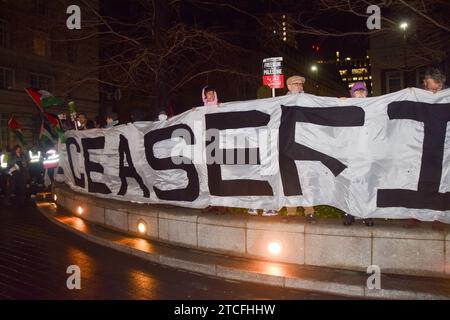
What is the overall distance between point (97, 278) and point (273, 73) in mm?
5286

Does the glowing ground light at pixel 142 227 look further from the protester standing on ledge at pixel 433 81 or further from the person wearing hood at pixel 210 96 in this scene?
the protester standing on ledge at pixel 433 81

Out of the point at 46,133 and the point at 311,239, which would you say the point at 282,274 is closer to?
the point at 311,239

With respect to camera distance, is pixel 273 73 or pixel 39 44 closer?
pixel 273 73

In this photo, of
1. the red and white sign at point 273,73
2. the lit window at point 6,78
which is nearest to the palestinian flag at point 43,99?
the red and white sign at point 273,73

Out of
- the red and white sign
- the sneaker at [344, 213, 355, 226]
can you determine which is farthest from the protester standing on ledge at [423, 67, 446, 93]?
the red and white sign

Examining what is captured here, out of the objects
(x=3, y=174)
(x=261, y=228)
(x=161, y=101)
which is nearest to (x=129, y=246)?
(x=261, y=228)

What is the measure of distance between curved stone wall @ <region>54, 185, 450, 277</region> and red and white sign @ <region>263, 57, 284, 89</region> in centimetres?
321

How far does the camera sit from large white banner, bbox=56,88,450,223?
5.54 m

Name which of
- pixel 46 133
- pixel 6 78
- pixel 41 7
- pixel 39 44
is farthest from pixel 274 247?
pixel 41 7

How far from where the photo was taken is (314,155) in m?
5.99

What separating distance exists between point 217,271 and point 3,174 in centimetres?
1164

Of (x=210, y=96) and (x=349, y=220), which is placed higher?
(x=210, y=96)

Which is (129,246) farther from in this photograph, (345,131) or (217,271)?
(345,131)

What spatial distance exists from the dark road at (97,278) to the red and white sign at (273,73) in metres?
4.38
